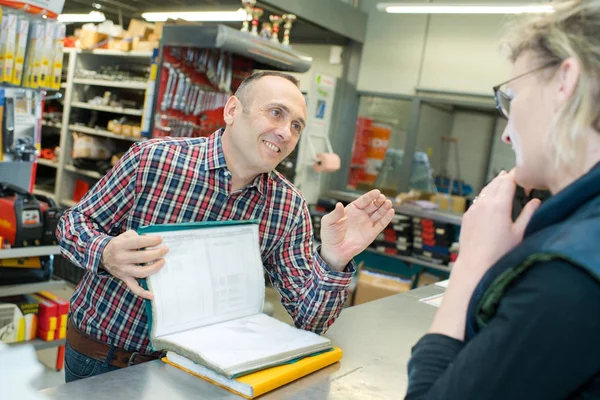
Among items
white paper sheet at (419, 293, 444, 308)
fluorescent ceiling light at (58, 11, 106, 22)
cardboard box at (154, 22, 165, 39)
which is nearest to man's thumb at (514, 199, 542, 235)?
white paper sheet at (419, 293, 444, 308)

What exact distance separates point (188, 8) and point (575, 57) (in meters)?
7.51

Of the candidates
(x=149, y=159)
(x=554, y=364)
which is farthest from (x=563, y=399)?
(x=149, y=159)

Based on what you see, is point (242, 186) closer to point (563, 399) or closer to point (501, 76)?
point (563, 399)

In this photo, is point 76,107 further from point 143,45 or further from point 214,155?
point 214,155

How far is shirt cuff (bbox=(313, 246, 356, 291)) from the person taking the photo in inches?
64.6

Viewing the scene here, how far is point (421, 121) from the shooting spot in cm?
779

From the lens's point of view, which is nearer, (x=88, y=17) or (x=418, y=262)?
(x=418, y=262)

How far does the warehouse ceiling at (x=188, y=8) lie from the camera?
7130mm

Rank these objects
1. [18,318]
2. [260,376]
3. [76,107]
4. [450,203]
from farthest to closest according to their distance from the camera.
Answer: [450,203] → [76,107] → [18,318] → [260,376]

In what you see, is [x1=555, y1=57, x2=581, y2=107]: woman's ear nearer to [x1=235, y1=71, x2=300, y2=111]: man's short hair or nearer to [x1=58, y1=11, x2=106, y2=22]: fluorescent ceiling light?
[x1=235, y1=71, x2=300, y2=111]: man's short hair

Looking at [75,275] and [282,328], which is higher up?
[282,328]

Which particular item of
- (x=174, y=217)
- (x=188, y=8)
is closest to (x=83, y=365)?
(x=174, y=217)

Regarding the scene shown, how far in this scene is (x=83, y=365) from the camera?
1.79m

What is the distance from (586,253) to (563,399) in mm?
194
